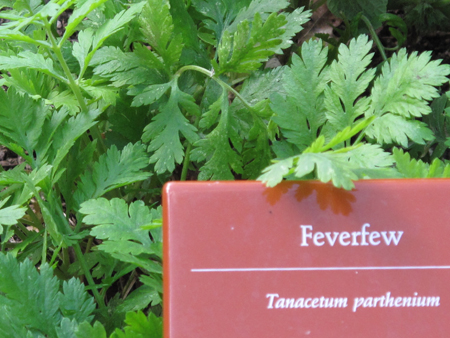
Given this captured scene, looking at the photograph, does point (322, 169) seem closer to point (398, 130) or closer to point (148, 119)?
point (398, 130)

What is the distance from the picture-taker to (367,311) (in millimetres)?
660

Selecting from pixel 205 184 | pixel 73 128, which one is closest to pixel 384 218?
pixel 205 184

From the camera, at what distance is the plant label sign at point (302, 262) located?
0.65 meters

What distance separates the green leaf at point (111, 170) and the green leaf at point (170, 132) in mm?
54

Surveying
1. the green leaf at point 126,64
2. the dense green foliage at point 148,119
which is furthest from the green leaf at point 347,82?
the green leaf at point 126,64

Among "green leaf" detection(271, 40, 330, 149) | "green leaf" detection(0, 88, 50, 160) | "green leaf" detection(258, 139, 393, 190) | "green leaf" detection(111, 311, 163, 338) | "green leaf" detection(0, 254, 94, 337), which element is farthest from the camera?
"green leaf" detection(0, 88, 50, 160)

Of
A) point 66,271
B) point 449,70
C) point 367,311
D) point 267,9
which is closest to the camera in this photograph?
point 367,311

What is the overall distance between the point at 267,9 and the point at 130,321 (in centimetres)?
83

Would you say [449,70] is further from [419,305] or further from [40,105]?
[40,105]

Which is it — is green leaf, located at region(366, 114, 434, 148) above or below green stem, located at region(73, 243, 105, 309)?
above

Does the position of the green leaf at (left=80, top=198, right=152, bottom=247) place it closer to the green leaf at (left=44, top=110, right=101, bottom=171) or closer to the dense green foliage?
the dense green foliage

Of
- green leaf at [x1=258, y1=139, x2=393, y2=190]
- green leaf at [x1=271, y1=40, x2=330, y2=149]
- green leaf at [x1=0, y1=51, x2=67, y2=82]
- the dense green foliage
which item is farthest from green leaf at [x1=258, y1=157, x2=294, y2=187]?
green leaf at [x1=0, y1=51, x2=67, y2=82]

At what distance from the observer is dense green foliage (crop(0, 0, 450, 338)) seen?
0.87 meters

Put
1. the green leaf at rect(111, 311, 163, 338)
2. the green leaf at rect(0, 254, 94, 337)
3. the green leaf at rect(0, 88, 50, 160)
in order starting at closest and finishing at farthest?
the green leaf at rect(111, 311, 163, 338), the green leaf at rect(0, 254, 94, 337), the green leaf at rect(0, 88, 50, 160)
